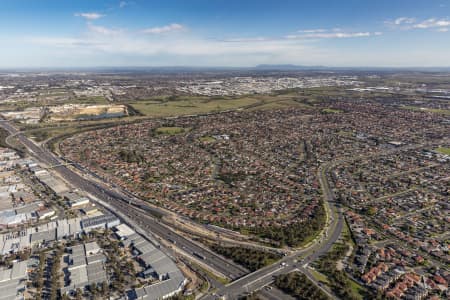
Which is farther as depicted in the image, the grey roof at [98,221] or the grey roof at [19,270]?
the grey roof at [98,221]

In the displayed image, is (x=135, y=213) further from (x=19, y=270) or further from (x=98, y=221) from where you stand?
(x=19, y=270)

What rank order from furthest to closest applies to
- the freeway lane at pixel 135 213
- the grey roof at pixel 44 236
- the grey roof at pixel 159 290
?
the grey roof at pixel 44 236
the freeway lane at pixel 135 213
the grey roof at pixel 159 290

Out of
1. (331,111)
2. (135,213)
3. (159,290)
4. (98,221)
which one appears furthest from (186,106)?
(159,290)

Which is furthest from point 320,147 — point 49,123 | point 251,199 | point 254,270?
point 49,123

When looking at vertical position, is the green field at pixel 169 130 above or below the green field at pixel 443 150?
above

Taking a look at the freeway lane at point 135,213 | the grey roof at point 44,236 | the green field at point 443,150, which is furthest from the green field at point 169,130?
the green field at point 443,150

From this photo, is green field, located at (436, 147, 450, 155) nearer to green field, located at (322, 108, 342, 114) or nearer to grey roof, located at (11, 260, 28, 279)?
green field, located at (322, 108, 342, 114)

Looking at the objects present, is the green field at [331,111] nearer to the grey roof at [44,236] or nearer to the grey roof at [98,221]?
the grey roof at [98,221]

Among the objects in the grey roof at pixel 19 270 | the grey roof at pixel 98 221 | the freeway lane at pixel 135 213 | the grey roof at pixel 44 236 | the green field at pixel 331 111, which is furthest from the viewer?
the green field at pixel 331 111

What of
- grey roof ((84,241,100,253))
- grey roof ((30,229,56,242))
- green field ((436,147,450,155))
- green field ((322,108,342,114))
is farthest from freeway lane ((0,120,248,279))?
green field ((322,108,342,114))
